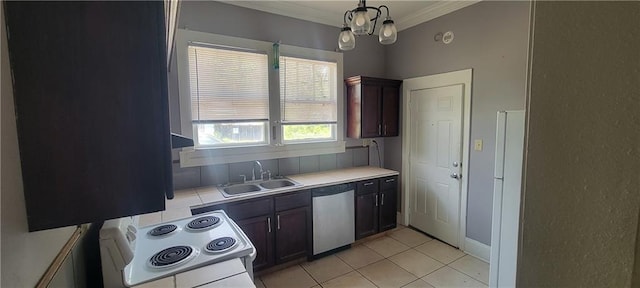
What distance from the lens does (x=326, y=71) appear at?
3564 millimetres

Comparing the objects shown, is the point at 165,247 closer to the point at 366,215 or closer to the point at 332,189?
the point at 332,189

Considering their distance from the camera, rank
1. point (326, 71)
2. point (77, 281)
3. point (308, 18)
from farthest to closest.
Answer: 1. point (326, 71)
2. point (308, 18)
3. point (77, 281)

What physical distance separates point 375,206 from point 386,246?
0.49 m

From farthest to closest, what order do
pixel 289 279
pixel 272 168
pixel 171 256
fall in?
1. pixel 272 168
2. pixel 289 279
3. pixel 171 256

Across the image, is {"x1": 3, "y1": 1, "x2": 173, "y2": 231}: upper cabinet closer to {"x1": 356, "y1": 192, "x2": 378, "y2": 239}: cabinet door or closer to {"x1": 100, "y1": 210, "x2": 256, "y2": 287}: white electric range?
{"x1": 100, "y1": 210, "x2": 256, "y2": 287}: white electric range

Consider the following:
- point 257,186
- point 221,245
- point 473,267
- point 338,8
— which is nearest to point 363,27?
point 338,8

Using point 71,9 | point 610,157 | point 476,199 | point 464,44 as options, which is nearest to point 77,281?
point 71,9

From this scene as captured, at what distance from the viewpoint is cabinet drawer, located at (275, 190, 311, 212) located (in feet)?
8.95

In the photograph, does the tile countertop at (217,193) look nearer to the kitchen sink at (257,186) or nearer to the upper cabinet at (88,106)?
the kitchen sink at (257,186)

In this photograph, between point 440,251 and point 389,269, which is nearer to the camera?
point 389,269

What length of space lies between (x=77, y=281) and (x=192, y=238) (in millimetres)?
600

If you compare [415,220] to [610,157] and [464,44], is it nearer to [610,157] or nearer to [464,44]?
[464,44]

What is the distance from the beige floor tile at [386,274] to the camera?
8.52ft

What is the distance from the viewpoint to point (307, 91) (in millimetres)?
3424
